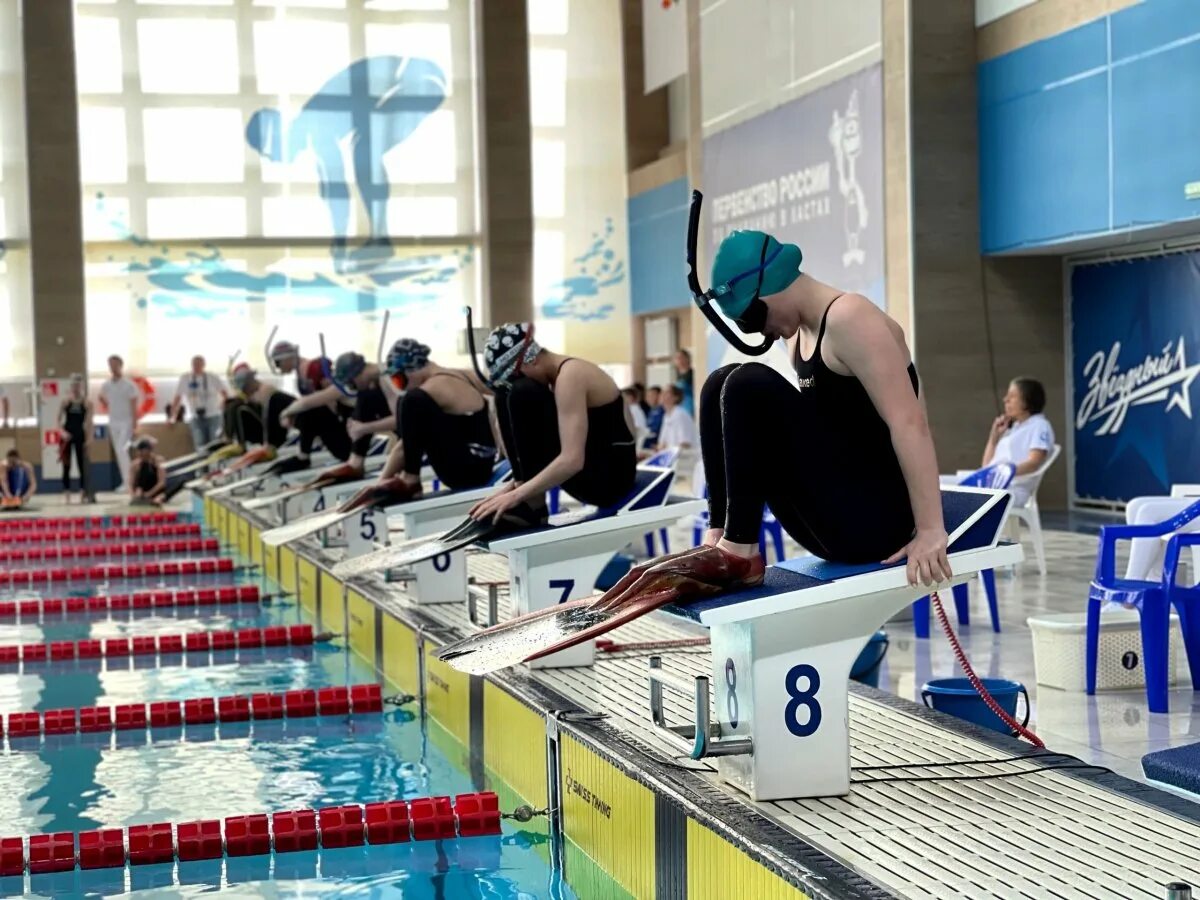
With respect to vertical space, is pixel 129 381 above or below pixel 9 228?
below

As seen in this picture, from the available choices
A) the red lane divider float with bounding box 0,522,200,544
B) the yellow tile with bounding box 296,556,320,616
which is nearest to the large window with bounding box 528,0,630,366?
the red lane divider float with bounding box 0,522,200,544

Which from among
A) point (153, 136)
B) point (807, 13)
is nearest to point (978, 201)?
point (807, 13)

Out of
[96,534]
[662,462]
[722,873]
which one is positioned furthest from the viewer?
[96,534]

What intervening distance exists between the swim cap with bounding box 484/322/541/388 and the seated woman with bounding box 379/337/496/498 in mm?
1775

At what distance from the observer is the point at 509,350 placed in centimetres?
555

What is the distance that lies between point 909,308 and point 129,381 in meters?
11.2

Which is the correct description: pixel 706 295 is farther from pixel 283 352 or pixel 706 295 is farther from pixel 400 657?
pixel 283 352

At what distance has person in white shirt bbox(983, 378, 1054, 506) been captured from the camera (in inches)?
333

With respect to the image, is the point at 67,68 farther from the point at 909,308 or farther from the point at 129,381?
the point at 909,308

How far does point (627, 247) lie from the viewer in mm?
23578

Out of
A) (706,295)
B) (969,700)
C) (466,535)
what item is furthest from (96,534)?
(706,295)

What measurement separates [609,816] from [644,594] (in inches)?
31.5

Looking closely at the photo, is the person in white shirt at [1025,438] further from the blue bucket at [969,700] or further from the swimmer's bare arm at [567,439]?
the blue bucket at [969,700]

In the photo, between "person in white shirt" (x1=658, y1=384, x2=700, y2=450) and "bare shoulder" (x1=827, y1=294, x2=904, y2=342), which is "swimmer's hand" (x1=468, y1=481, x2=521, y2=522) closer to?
"bare shoulder" (x1=827, y1=294, x2=904, y2=342)
